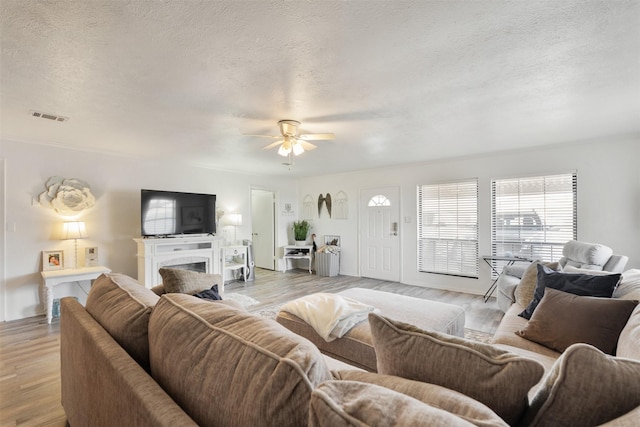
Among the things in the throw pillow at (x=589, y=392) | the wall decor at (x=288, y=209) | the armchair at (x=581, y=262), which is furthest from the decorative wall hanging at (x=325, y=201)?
the throw pillow at (x=589, y=392)

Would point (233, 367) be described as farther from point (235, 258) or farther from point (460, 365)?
point (235, 258)

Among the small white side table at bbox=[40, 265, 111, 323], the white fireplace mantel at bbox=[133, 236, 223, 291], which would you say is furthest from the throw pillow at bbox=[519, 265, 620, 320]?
the small white side table at bbox=[40, 265, 111, 323]

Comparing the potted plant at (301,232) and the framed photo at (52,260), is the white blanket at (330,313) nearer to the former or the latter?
the framed photo at (52,260)

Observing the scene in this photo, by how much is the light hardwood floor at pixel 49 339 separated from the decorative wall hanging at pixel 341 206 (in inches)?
55.1

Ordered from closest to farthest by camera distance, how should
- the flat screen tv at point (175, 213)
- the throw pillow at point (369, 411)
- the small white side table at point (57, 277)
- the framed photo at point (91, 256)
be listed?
the throw pillow at point (369, 411) → the small white side table at point (57, 277) → the framed photo at point (91, 256) → the flat screen tv at point (175, 213)

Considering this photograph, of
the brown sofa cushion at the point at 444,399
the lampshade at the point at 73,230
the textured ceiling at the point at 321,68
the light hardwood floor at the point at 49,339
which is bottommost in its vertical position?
the light hardwood floor at the point at 49,339

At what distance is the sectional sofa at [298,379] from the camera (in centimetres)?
59

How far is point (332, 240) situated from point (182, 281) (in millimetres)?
4654

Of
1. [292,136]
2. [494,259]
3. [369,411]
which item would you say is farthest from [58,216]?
[494,259]

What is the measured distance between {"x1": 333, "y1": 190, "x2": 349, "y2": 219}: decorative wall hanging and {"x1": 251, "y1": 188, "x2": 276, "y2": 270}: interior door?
60.6 inches

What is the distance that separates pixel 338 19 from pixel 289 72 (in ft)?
2.07

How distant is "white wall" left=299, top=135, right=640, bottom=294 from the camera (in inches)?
150

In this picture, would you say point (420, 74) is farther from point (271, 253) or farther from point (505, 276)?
point (271, 253)

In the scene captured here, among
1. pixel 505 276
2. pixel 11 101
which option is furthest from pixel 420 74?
pixel 11 101
